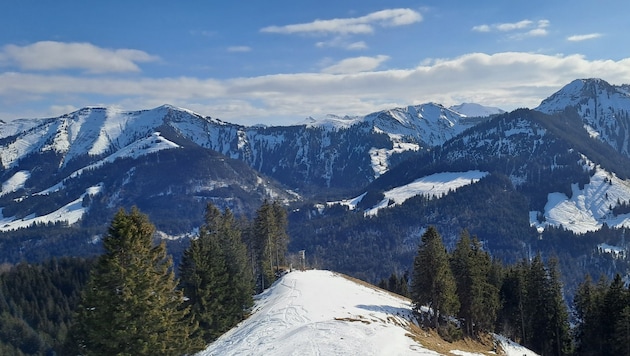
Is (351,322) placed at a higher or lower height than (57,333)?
higher

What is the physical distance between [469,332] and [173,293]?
47.0 m

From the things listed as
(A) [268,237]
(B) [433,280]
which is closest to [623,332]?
(B) [433,280]

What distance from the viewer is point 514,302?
87.6 m

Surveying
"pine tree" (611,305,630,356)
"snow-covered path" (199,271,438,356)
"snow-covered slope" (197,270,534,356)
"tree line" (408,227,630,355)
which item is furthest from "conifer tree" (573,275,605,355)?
"snow-covered path" (199,271,438,356)

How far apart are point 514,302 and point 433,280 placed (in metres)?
34.3

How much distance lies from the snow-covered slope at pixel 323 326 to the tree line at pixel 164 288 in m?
3.42

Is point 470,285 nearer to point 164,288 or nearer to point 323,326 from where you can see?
point 323,326

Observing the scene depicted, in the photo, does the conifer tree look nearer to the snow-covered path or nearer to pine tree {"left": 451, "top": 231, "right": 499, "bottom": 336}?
pine tree {"left": 451, "top": 231, "right": 499, "bottom": 336}

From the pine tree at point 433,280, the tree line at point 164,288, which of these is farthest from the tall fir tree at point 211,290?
the pine tree at point 433,280

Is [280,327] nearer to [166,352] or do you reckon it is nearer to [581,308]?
[166,352]

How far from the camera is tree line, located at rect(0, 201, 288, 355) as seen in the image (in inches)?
1336

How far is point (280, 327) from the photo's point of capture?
4594cm

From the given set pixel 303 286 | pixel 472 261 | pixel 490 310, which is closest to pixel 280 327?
pixel 303 286

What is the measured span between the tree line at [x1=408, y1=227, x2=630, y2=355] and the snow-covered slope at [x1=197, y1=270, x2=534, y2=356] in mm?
5226
